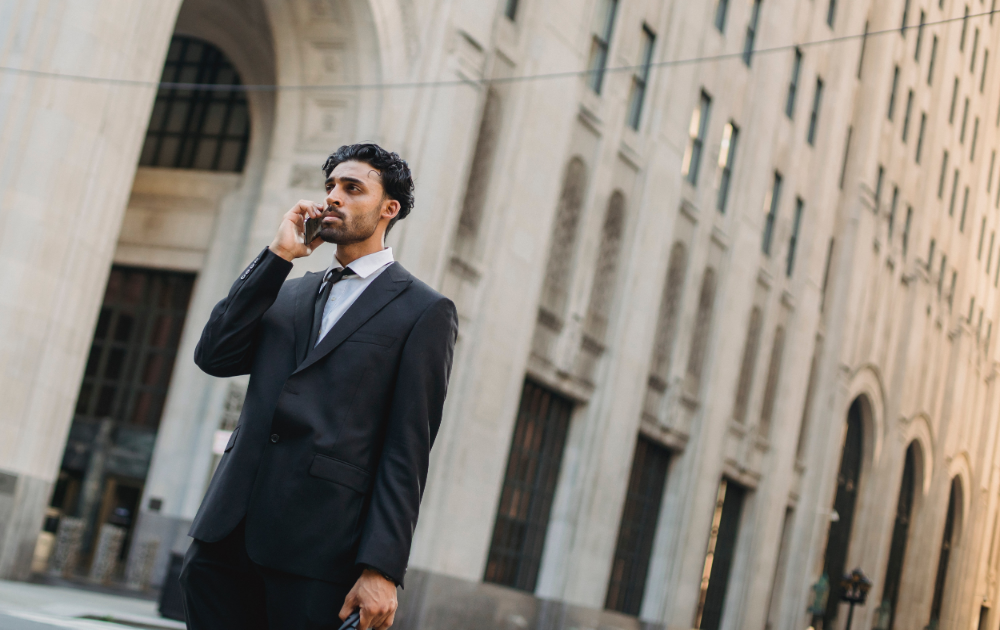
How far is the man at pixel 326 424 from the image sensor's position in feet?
10.4

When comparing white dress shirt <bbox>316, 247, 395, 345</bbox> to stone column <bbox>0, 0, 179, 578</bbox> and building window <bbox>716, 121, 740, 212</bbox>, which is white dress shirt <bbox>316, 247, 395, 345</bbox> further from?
building window <bbox>716, 121, 740, 212</bbox>

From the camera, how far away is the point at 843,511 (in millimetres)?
43312

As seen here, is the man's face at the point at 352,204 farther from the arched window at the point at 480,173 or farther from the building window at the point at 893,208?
the building window at the point at 893,208

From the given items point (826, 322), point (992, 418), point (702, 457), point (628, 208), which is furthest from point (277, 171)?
point (992, 418)

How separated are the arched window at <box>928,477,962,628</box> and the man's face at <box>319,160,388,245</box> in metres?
60.8

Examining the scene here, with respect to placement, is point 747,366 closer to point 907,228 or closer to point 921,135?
point 907,228

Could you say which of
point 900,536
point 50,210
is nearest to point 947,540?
point 900,536

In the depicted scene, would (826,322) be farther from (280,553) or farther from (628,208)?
(280,553)

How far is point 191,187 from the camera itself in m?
22.6

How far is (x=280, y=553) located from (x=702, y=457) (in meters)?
27.7

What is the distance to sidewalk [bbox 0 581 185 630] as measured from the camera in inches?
422

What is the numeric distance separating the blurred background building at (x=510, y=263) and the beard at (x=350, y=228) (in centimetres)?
1157

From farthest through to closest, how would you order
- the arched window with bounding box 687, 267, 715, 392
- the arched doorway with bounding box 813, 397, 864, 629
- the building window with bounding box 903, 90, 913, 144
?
1. the building window with bounding box 903, 90, 913, 144
2. the arched doorway with bounding box 813, 397, 864, 629
3. the arched window with bounding box 687, 267, 715, 392

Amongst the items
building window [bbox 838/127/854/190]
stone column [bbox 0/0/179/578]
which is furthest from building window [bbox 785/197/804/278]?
stone column [bbox 0/0/179/578]
